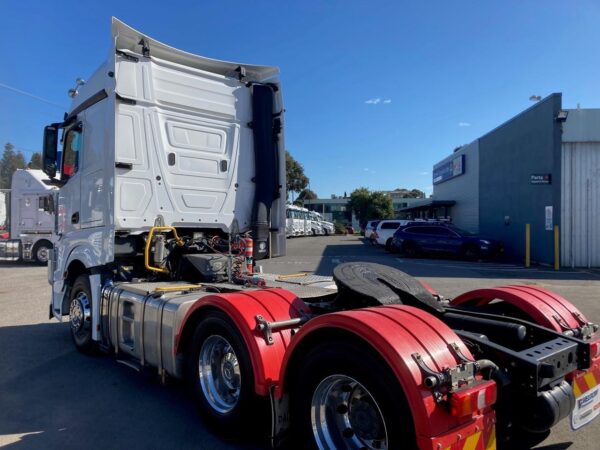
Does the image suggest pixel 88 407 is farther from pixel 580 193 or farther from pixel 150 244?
pixel 580 193

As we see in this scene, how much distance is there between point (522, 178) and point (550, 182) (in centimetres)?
252

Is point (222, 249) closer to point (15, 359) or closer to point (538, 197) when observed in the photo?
point (15, 359)

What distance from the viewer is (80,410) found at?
433cm

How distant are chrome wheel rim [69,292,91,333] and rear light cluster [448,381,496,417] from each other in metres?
4.97

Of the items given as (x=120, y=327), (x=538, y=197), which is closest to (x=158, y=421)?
(x=120, y=327)

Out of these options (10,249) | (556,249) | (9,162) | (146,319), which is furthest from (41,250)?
(9,162)

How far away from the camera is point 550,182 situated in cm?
1858

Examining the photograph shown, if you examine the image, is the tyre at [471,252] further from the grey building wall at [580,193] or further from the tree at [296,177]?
the tree at [296,177]

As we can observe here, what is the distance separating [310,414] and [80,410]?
104 inches

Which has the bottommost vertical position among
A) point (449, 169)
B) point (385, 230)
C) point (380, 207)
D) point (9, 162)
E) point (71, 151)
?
point (385, 230)

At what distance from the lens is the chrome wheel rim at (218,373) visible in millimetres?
3686

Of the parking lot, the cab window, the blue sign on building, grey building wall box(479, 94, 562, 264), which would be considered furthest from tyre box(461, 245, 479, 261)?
the cab window

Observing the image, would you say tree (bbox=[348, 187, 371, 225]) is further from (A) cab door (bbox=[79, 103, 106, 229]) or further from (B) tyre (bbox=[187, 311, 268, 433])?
(B) tyre (bbox=[187, 311, 268, 433])

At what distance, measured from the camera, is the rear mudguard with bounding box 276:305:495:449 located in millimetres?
2234
